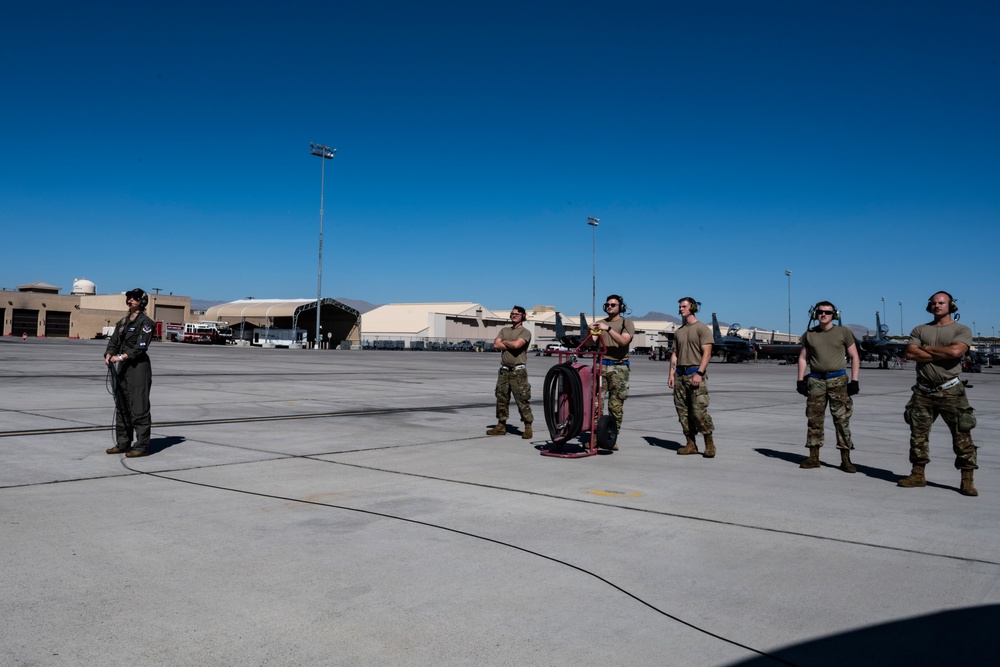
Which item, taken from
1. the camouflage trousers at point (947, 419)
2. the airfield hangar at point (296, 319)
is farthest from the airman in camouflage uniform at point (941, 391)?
the airfield hangar at point (296, 319)

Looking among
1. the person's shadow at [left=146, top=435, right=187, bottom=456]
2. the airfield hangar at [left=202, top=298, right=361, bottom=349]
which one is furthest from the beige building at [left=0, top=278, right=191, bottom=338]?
the person's shadow at [left=146, top=435, right=187, bottom=456]

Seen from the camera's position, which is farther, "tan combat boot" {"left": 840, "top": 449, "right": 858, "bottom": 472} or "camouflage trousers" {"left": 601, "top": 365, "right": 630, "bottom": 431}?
"camouflage trousers" {"left": 601, "top": 365, "right": 630, "bottom": 431}

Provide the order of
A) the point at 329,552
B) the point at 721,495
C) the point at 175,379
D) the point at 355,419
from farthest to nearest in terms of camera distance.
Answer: the point at 175,379, the point at 355,419, the point at 721,495, the point at 329,552

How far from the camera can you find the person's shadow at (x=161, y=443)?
8.30 m

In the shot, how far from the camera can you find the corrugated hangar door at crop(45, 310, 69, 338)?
9562cm

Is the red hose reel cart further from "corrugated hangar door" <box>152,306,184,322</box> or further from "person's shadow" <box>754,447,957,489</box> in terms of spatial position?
"corrugated hangar door" <box>152,306,184,322</box>

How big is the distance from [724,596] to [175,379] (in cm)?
1908

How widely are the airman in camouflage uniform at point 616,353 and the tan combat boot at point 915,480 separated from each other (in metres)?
3.27

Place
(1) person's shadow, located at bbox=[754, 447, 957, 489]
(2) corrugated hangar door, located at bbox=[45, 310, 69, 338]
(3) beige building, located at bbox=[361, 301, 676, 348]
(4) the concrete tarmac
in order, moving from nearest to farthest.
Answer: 1. (4) the concrete tarmac
2. (1) person's shadow, located at bbox=[754, 447, 957, 489]
3. (2) corrugated hangar door, located at bbox=[45, 310, 69, 338]
4. (3) beige building, located at bbox=[361, 301, 676, 348]

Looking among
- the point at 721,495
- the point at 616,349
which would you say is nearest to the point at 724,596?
the point at 721,495

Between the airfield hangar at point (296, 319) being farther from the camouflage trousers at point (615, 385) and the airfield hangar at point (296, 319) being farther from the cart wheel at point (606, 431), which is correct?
the cart wheel at point (606, 431)

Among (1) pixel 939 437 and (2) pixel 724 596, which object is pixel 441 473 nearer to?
(2) pixel 724 596

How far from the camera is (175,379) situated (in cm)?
2020

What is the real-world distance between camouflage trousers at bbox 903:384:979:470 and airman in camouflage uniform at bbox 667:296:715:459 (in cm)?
224
